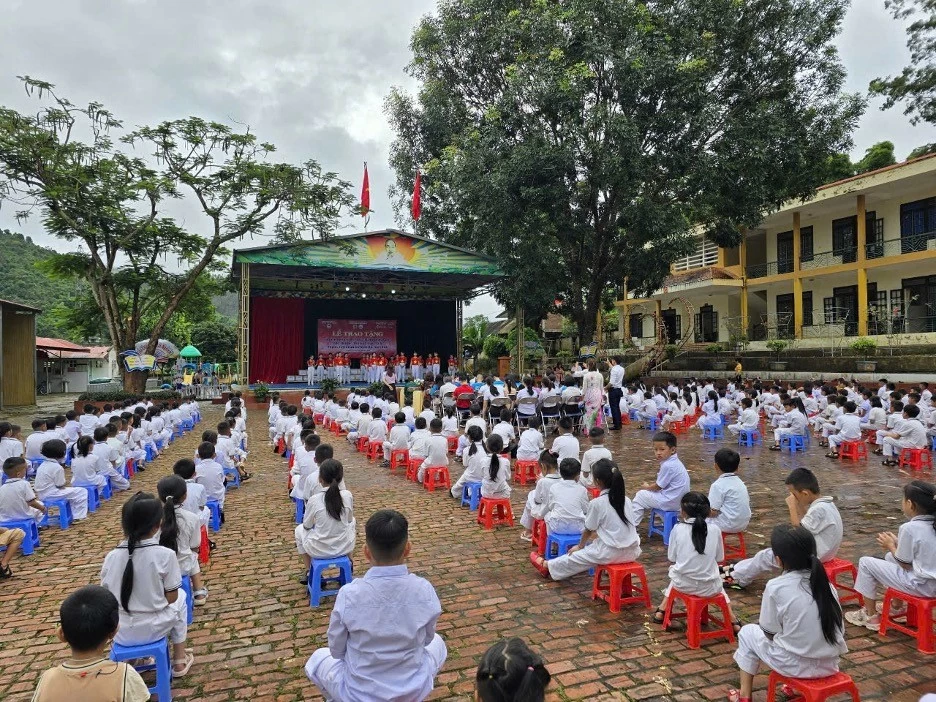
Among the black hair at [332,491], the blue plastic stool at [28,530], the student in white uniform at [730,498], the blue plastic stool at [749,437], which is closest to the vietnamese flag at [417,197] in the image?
the blue plastic stool at [749,437]

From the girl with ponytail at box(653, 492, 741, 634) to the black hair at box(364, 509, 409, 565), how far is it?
6.42ft

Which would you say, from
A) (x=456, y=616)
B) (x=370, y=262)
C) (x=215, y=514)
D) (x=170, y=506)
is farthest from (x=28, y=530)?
(x=370, y=262)

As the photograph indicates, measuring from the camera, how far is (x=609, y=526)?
12.8ft

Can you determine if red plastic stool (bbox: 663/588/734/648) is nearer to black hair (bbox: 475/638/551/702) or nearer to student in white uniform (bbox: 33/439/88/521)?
black hair (bbox: 475/638/551/702)

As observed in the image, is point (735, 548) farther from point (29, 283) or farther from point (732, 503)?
point (29, 283)

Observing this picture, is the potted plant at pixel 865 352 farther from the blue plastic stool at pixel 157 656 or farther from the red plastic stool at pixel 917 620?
the blue plastic stool at pixel 157 656

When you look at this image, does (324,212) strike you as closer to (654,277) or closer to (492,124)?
(492,124)

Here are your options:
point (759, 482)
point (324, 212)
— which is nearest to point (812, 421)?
point (759, 482)

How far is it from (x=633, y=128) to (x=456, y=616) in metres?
14.2

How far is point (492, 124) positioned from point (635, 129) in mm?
4316

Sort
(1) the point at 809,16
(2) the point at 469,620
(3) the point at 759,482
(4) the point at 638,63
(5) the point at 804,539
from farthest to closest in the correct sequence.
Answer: (1) the point at 809,16 → (4) the point at 638,63 → (3) the point at 759,482 → (2) the point at 469,620 → (5) the point at 804,539

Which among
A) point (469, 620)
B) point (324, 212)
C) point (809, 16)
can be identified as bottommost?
point (469, 620)

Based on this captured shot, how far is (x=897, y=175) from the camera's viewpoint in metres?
16.9

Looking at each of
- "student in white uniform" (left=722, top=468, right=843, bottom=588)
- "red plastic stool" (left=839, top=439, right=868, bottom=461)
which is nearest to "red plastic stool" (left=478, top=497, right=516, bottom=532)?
"student in white uniform" (left=722, top=468, right=843, bottom=588)
